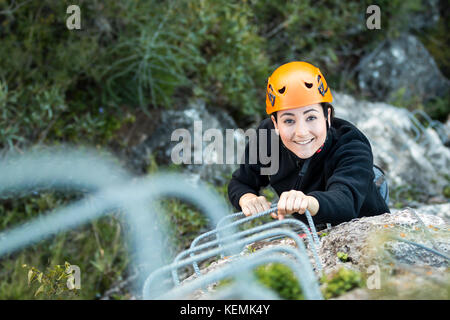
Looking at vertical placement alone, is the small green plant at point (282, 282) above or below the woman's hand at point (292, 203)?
below

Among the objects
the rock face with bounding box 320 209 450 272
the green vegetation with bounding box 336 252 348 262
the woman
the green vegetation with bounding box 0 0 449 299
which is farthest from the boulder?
the green vegetation with bounding box 336 252 348 262

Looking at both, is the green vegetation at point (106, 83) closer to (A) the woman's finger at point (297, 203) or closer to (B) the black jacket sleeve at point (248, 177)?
(B) the black jacket sleeve at point (248, 177)

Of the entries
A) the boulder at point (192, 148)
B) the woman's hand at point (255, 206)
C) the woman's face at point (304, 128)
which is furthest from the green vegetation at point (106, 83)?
the woman's face at point (304, 128)

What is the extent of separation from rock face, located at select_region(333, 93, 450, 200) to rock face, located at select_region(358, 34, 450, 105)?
0.75 m

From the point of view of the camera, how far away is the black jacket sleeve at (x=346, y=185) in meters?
2.47

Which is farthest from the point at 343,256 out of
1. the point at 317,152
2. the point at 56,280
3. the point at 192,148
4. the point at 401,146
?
the point at 401,146

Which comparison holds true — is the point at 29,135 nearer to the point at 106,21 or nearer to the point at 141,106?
the point at 141,106

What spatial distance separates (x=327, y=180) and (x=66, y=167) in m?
3.18

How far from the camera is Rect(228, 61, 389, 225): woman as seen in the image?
8.50 ft

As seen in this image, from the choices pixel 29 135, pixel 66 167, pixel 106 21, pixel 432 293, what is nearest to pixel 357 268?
pixel 432 293

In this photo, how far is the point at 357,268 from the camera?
226cm

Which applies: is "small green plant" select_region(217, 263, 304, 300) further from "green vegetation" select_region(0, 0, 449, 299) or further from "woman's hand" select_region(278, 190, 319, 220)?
"green vegetation" select_region(0, 0, 449, 299)

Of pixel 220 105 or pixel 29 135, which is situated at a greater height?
pixel 220 105
